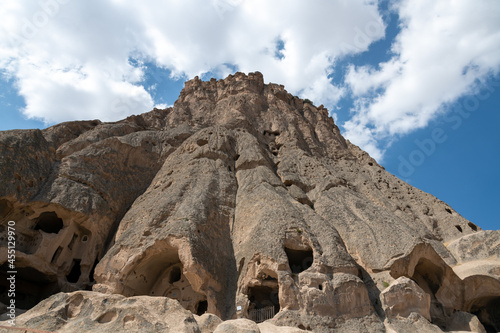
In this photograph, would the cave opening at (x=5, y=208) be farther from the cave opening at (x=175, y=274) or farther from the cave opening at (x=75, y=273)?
the cave opening at (x=175, y=274)

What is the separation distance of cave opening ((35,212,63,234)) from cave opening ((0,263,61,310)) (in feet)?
8.31

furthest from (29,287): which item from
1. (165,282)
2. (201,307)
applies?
(201,307)

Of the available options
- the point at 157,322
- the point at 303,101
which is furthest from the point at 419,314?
the point at 303,101

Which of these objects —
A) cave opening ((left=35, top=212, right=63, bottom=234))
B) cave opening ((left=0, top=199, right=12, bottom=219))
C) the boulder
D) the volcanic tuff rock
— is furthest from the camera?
cave opening ((left=35, top=212, right=63, bottom=234))

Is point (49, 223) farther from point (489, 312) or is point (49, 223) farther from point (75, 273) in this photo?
point (489, 312)

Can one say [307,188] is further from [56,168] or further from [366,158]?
[56,168]

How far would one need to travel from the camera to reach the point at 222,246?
1694cm

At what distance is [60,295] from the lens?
10.3 m

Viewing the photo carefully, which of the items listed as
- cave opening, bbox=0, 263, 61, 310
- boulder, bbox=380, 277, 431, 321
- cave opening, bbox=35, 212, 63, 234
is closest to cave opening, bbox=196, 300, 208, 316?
cave opening, bbox=0, 263, 61, 310

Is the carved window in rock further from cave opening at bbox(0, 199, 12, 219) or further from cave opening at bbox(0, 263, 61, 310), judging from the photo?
cave opening at bbox(0, 199, 12, 219)

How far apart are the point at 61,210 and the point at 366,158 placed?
27.0 meters

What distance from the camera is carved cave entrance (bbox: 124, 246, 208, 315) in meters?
15.9

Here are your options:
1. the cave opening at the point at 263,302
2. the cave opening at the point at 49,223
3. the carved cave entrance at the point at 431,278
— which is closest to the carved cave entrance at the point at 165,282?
the cave opening at the point at 263,302

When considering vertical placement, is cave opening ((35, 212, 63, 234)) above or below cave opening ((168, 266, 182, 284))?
above
